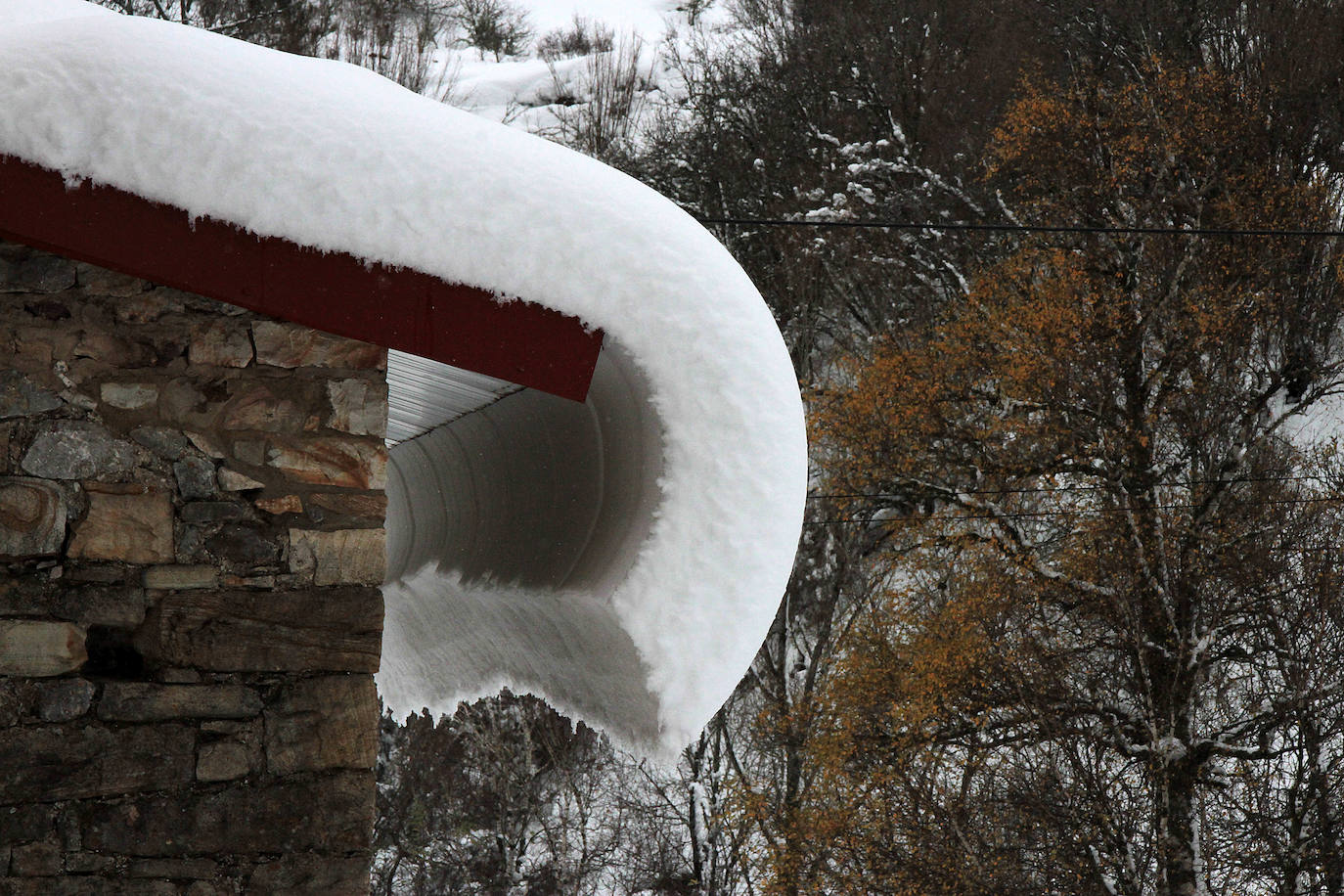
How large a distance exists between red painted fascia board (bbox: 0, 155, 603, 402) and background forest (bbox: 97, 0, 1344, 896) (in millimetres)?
9145

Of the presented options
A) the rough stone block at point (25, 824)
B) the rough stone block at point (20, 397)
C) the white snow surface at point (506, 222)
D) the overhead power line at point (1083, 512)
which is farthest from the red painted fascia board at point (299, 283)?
the overhead power line at point (1083, 512)

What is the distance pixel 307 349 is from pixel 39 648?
750 mm

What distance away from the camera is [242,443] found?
2.18m

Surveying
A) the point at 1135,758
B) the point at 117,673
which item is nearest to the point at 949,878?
the point at 1135,758

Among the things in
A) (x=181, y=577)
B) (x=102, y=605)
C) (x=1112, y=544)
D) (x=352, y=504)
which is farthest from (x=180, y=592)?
(x=1112, y=544)

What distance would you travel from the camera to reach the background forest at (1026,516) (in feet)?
38.4

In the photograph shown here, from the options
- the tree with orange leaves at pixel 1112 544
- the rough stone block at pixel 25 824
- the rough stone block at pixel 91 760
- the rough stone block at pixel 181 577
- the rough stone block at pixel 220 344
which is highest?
the tree with orange leaves at pixel 1112 544

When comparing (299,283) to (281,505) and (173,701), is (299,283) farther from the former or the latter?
(173,701)

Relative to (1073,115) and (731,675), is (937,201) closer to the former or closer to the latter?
(1073,115)

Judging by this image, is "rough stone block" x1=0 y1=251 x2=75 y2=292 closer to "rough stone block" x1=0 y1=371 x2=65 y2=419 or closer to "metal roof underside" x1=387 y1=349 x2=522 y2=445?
"rough stone block" x1=0 y1=371 x2=65 y2=419

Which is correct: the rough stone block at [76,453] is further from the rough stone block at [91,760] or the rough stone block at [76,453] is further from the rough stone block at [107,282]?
the rough stone block at [91,760]

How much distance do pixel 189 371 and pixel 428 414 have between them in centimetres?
143

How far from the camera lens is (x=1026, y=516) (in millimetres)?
13859

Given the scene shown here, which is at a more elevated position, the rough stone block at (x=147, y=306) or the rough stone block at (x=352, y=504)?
the rough stone block at (x=147, y=306)
